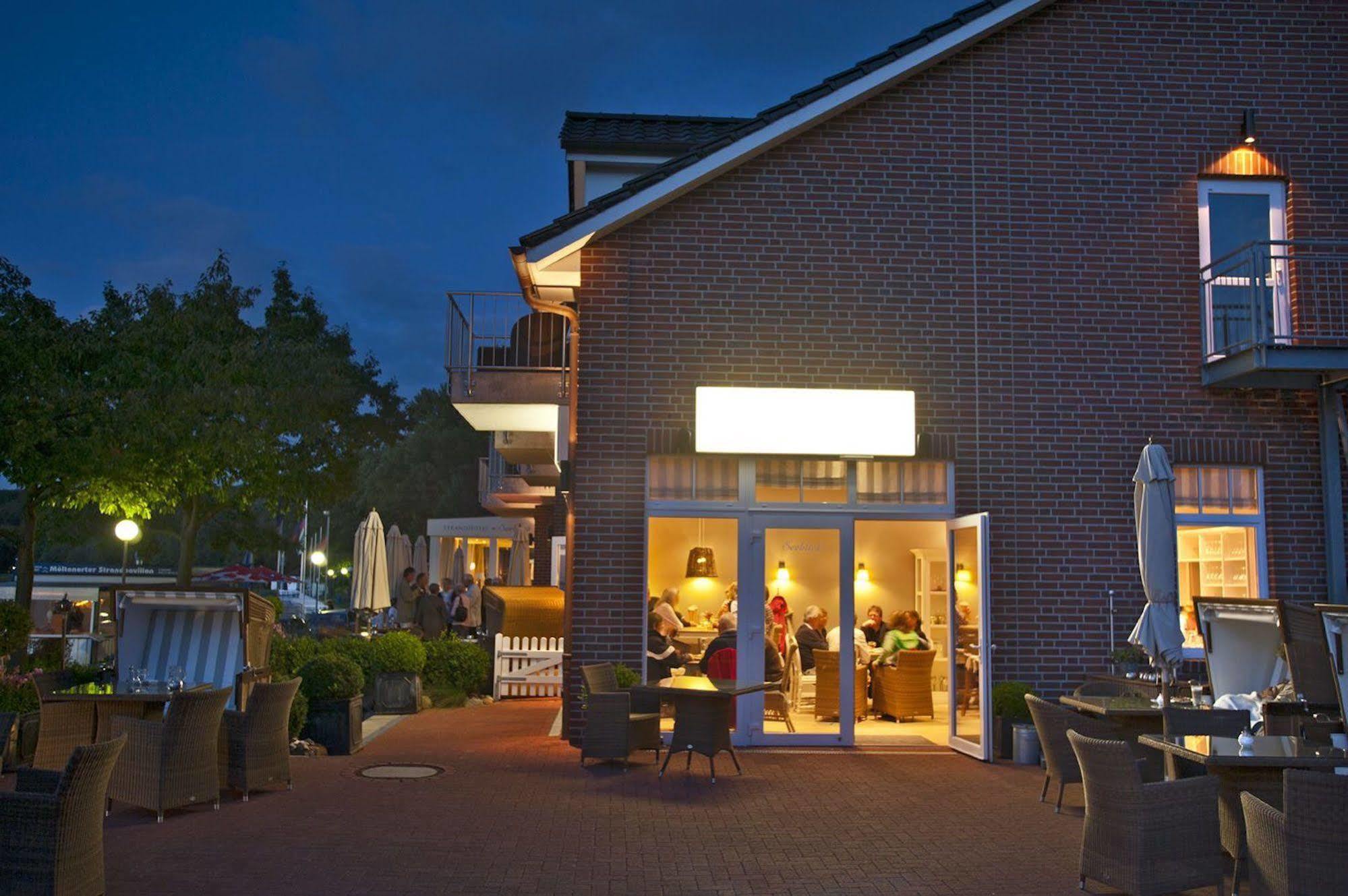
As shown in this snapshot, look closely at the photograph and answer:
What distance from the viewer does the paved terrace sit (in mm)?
6969

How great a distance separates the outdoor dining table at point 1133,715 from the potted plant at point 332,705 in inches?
261

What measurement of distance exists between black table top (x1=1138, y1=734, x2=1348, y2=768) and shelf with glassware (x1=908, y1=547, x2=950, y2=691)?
8.46 metres

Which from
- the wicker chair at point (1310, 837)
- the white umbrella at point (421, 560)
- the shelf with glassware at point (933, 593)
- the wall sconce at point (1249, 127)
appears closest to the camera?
the wicker chair at point (1310, 837)

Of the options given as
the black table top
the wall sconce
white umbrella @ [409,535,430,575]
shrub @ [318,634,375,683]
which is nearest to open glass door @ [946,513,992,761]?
the black table top

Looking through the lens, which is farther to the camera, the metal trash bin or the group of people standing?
the group of people standing

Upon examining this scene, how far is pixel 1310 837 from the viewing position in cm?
555

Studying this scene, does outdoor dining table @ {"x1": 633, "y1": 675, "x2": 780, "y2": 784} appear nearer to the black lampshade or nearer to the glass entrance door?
the glass entrance door

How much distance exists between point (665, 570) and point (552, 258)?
3882 mm

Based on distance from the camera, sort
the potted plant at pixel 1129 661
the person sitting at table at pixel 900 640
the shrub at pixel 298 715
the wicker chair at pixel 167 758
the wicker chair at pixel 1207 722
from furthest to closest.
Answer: the person sitting at table at pixel 900 640, the potted plant at pixel 1129 661, the shrub at pixel 298 715, the wicker chair at pixel 167 758, the wicker chair at pixel 1207 722

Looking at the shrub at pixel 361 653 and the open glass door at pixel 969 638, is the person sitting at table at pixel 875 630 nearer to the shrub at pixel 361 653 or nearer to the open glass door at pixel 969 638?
the open glass door at pixel 969 638

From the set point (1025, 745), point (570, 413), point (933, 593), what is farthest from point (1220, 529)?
point (570, 413)

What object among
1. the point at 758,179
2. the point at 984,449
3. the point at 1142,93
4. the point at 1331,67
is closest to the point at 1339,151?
the point at 1331,67

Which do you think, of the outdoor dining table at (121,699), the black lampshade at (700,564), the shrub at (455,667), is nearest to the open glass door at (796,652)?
the black lampshade at (700,564)

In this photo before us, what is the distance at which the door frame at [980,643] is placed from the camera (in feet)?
37.8
